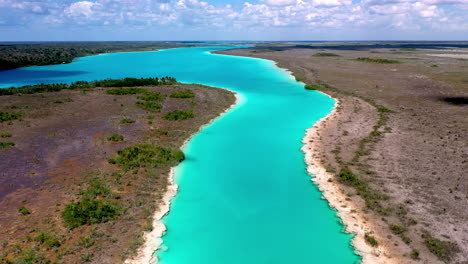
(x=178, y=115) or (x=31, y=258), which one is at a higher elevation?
(x=178, y=115)

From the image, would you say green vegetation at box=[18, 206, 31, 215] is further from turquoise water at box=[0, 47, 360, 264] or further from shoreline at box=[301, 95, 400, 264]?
shoreline at box=[301, 95, 400, 264]

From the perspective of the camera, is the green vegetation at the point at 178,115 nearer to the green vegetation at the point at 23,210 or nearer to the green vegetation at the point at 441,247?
the green vegetation at the point at 23,210

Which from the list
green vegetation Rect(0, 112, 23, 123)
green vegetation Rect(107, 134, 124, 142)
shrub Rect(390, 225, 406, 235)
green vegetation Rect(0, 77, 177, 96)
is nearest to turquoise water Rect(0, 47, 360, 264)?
shrub Rect(390, 225, 406, 235)

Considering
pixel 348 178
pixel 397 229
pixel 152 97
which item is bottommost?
pixel 397 229

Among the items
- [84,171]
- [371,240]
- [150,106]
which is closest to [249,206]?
[371,240]

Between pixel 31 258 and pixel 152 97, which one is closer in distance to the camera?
pixel 31 258

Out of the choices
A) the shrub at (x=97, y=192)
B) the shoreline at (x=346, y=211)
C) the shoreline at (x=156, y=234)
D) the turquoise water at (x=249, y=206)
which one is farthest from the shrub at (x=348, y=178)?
the shrub at (x=97, y=192)

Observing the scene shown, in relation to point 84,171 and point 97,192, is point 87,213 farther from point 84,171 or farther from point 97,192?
point 84,171
